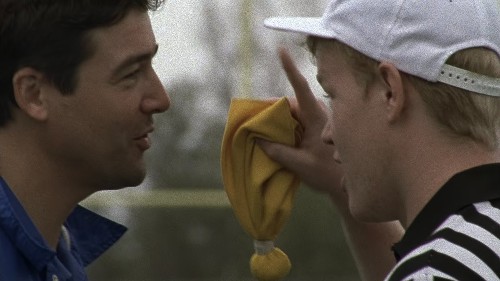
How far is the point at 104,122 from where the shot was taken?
10.2ft

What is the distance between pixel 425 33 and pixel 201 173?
8.88 meters

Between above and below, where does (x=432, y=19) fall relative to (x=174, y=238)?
above

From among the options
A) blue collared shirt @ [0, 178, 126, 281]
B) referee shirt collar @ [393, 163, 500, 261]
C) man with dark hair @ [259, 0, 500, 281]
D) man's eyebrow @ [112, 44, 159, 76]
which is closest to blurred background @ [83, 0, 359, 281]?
man's eyebrow @ [112, 44, 159, 76]

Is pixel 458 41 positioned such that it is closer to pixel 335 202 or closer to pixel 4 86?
pixel 335 202

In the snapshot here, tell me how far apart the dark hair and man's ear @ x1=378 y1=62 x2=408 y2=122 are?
0.78m

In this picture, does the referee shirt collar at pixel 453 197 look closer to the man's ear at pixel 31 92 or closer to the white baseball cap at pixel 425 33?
the white baseball cap at pixel 425 33

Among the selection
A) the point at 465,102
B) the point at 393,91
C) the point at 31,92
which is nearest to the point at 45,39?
the point at 31,92

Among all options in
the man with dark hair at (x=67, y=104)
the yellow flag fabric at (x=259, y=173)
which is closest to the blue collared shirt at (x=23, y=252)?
the man with dark hair at (x=67, y=104)

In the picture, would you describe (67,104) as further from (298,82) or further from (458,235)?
(458,235)

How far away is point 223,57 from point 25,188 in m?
8.23

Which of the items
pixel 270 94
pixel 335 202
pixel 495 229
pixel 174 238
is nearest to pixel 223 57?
pixel 270 94

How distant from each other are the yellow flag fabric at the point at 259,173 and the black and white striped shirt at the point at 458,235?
601 millimetres

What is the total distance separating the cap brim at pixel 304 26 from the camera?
2.68 meters

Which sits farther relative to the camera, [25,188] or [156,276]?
[156,276]
